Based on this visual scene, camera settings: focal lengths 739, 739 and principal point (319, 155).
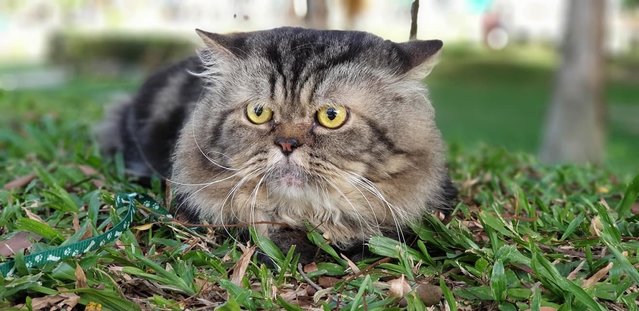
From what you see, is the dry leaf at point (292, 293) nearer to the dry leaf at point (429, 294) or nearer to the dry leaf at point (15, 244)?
the dry leaf at point (429, 294)

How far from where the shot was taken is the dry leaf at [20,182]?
375 centimetres

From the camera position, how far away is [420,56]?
2982 millimetres

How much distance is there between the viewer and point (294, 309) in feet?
8.15

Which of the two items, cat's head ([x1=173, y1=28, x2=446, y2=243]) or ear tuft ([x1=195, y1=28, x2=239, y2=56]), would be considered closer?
cat's head ([x1=173, y1=28, x2=446, y2=243])

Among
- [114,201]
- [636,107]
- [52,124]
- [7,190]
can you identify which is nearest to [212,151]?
[114,201]

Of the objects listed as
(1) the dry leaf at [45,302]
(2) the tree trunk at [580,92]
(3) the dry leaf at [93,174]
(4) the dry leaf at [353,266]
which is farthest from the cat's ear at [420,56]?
(2) the tree trunk at [580,92]

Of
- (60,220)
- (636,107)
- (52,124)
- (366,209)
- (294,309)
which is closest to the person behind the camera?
(294,309)

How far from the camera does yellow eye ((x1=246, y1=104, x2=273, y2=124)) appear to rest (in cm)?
289

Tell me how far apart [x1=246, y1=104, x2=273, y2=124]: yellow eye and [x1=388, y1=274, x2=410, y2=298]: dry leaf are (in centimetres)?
81

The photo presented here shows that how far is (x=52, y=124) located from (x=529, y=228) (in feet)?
12.0

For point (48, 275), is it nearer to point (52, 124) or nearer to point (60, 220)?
point (60, 220)

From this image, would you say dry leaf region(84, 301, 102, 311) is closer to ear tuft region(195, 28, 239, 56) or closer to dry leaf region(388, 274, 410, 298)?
dry leaf region(388, 274, 410, 298)

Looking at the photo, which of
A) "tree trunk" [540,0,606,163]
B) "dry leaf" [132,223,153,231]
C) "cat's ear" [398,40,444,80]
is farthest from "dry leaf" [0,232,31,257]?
"tree trunk" [540,0,606,163]

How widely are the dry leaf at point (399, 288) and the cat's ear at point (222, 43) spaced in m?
1.17
